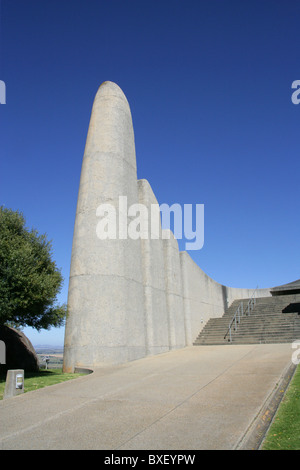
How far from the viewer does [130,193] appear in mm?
17219

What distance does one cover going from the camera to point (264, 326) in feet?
68.5

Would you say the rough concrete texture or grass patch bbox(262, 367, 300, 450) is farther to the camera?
the rough concrete texture

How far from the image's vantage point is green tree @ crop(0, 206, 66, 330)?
11953 mm

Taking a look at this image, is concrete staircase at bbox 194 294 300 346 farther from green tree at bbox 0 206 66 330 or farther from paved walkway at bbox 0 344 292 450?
green tree at bbox 0 206 66 330

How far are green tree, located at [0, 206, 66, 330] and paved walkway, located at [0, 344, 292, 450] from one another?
391 centimetres

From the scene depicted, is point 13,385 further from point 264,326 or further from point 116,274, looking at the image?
point 264,326

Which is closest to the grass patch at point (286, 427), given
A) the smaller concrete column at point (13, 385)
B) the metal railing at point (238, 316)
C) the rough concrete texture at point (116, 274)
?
the smaller concrete column at point (13, 385)

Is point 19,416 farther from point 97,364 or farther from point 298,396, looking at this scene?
point 97,364

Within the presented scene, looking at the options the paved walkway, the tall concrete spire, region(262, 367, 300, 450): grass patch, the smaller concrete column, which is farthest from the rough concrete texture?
region(262, 367, 300, 450): grass patch

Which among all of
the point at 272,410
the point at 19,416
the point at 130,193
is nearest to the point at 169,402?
the point at 272,410

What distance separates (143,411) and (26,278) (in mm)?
7625

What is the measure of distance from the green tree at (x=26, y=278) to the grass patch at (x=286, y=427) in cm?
895

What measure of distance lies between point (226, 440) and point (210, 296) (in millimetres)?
23052

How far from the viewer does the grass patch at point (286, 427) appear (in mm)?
4363
